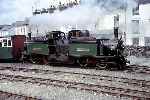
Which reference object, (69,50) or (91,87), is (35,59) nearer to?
(69,50)

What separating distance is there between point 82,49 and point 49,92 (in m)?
8.72

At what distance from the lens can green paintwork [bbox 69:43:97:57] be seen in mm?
20594

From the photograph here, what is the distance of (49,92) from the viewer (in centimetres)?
1298

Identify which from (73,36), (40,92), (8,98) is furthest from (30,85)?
(73,36)

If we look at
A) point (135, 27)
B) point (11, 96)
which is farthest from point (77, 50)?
point (135, 27)

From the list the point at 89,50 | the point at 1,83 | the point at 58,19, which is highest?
the point at 58,19

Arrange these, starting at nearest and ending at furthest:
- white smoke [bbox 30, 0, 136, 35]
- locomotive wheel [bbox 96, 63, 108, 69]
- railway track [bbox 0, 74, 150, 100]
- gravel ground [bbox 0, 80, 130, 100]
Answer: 1. gravel ground [bbox 0, 80, 130, 100]
2. railway track [bbox 0, 74, 150, 100]
3. locomotive wheel [bbox 96, 63, 108, 69]
4. white smoke [bbox 30, 0, 136, 35]

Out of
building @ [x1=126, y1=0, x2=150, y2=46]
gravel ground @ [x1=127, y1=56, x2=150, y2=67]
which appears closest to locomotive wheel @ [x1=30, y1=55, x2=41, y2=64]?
gravel ground @ [x1=127, y1=56, x2=150, y2=67]

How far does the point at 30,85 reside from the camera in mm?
14766

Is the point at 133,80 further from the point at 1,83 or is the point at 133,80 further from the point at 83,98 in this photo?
the point at 1,83

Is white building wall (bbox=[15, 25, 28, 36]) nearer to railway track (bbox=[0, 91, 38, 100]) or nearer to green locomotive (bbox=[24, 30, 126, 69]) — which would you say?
green locomotive (bbox=[24, 30, 126, 69])

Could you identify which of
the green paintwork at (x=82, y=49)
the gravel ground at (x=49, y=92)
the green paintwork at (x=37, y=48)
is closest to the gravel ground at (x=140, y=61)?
the green paintwork at (x=82, y=49)

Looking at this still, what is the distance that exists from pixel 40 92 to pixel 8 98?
1.60 metres

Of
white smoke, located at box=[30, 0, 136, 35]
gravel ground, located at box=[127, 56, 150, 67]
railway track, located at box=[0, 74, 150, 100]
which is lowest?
gravel ground, located at box=[127, 56, 150, 67]
